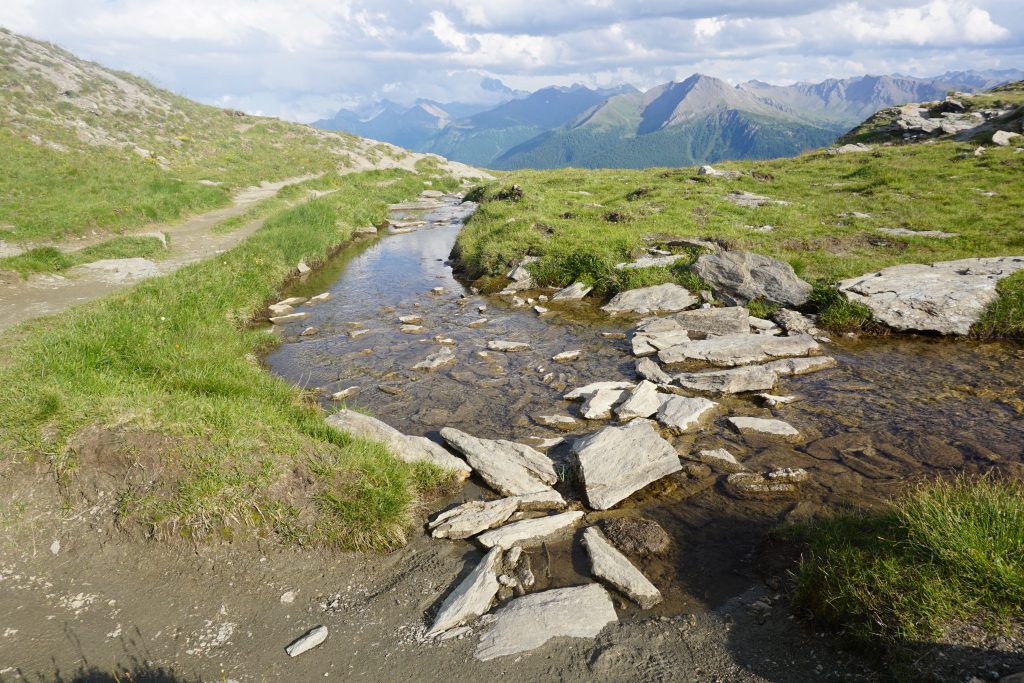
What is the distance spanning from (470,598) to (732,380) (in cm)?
863

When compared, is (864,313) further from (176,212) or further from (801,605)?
(176,212)

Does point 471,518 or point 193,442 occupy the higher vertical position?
point 193,442

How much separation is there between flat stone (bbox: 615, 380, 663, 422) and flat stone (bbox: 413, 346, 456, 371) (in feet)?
17.1

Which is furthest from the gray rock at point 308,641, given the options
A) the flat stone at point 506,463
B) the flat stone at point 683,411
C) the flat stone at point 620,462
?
the flat stone at point 683,411

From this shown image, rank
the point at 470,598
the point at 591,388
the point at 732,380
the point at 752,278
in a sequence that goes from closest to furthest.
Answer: the point at 470,598, the point at 732,380, the point at 591,388, the point at 752,278

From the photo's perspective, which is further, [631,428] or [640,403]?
[640,403]

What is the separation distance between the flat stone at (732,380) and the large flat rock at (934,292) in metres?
5.34

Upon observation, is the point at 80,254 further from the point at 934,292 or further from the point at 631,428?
the point at 934,292

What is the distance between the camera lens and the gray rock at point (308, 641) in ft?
19.0

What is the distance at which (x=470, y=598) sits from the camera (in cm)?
645

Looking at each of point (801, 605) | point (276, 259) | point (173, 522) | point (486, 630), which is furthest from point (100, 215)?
point (801, 605)

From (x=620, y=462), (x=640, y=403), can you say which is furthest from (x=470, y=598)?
(x=640, y=403)

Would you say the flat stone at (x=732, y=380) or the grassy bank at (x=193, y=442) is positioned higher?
the grassy bank at (x=193, y=442)

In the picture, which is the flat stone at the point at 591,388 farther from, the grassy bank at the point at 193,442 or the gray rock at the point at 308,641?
the gray rock at the point at 308,641
